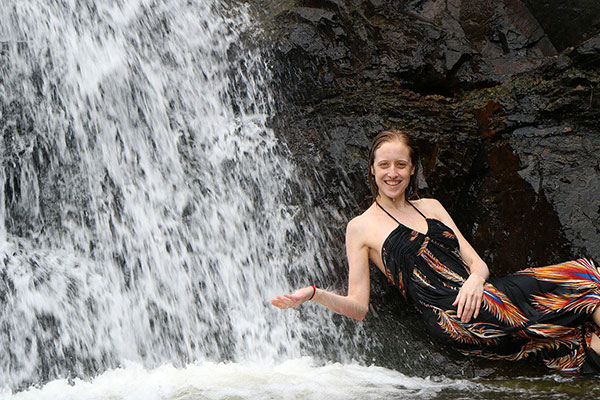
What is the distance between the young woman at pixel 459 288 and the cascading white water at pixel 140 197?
0.73 meters

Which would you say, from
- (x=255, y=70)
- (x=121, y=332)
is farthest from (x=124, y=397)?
(x=255, y=70)

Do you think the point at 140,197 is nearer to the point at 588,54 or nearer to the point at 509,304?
the point at 509,304

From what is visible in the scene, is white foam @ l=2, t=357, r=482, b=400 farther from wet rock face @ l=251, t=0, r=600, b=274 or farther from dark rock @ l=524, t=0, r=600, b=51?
dark rock @ l=524, t=0, r=600, b=51

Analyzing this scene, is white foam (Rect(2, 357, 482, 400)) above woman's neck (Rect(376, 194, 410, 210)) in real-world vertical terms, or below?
below

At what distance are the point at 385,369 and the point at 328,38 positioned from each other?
2.79 meters

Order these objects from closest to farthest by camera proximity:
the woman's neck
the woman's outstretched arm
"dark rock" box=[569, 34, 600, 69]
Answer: the woman's outstretched arm, the woman's neck, "dark rock" box=[569, 34, 600, 69]

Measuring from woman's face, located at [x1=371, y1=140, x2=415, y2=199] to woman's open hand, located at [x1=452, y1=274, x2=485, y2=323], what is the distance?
72 cm

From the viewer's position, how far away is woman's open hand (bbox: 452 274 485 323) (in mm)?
3377

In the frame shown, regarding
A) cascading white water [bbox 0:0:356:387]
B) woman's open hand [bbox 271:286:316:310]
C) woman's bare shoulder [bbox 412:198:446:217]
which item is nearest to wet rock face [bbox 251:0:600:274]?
cascading white water [bbox 0:0:356:387]

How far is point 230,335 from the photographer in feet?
13.5

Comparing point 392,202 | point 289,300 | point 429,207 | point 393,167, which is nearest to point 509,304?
point 429,207

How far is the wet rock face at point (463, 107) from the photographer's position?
4312 millimetres

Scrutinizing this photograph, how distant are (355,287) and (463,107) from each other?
2047 mm

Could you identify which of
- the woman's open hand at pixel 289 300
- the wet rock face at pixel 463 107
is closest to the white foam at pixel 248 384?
the woman's open hand at pixel 289 300
